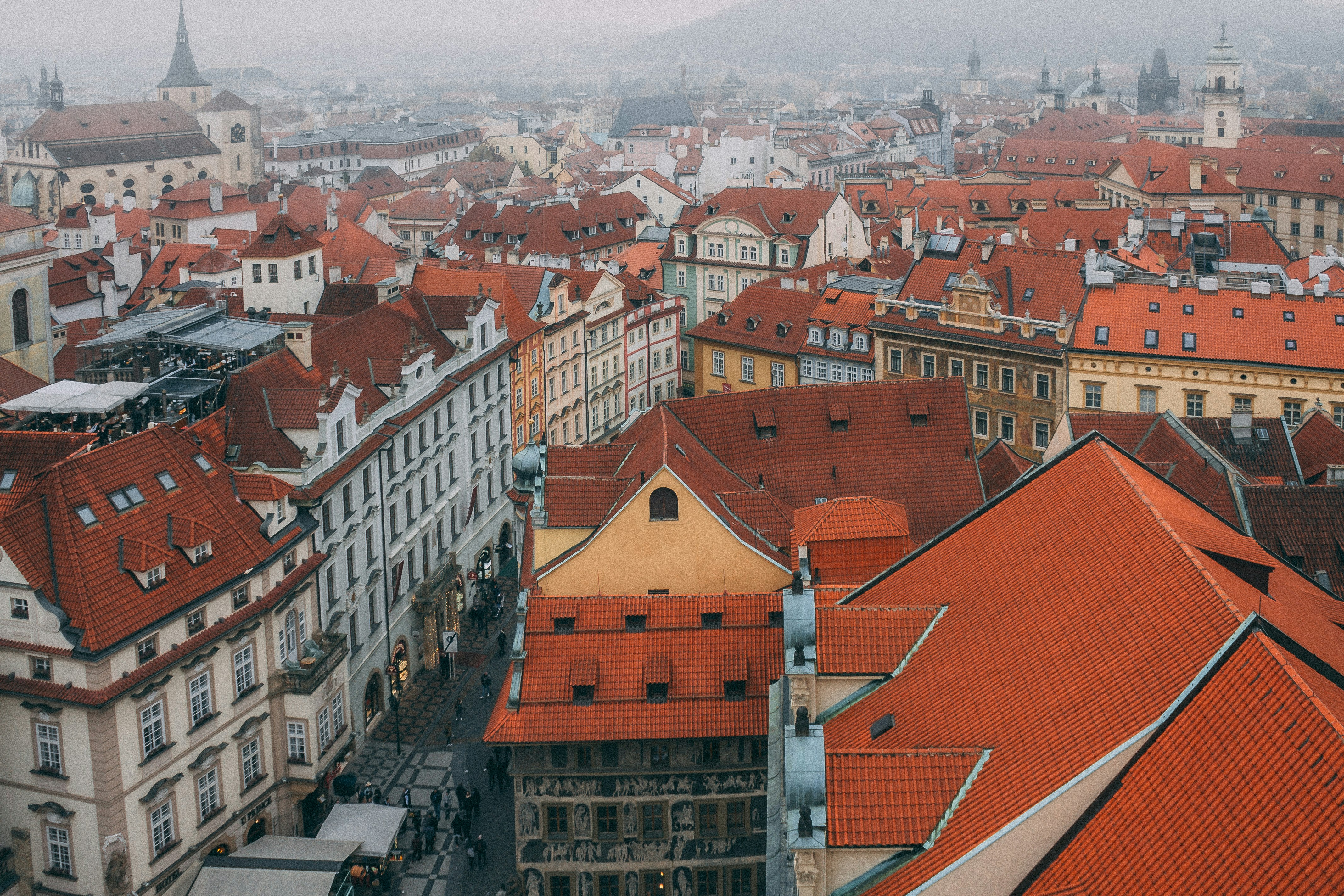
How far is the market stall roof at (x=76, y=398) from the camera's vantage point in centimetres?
4703

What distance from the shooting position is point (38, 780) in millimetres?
40219

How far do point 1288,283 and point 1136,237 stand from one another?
2844 cm

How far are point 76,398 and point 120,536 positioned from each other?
8.31 metres

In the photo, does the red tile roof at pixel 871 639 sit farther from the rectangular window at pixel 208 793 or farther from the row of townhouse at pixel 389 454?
the row of townhouse at pixel 389 454

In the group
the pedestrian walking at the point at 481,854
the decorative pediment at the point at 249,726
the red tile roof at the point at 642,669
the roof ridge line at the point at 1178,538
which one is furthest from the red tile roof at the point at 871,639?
the decorative pediment at the point at 249,726

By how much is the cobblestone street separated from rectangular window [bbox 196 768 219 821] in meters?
6.23

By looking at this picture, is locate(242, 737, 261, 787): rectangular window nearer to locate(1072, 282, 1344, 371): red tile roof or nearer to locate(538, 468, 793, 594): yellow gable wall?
locate(538, 468, 793, 594): yellow gable wall

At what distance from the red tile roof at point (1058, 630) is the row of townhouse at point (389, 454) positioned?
82.1 ft

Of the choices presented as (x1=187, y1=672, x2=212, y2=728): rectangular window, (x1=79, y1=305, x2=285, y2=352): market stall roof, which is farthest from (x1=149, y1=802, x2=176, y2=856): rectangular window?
(x1=79, y1=305, x2=285, y2=352): market stall roof

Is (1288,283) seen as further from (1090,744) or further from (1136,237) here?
(1090,744)

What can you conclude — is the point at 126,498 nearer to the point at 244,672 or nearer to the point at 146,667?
the point at 146,667

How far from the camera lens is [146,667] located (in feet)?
133

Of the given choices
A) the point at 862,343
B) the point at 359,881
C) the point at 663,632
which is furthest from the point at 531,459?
the point at 862,343

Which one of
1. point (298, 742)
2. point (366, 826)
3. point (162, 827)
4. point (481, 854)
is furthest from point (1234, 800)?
point (298, 742)
